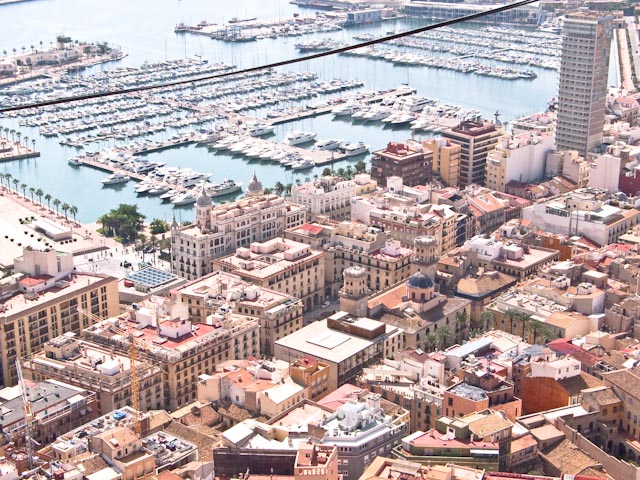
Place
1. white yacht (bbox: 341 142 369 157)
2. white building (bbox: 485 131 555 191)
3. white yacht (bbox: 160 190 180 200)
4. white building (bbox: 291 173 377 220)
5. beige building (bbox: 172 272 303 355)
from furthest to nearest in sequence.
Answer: white yacht (bbox: 341 142 369 157)
white yacht (bbox: 160 190 180 200)
white building (bbox: 485 131 555 191)
white building (bbox: 291 173 377 220)
beige building (bbox: 172 272 303 355)

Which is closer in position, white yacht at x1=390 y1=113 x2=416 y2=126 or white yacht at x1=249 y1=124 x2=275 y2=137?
white yacht at x1=249 y1=124 x2=275 y2=137

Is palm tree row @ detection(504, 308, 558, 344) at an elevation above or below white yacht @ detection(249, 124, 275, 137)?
above

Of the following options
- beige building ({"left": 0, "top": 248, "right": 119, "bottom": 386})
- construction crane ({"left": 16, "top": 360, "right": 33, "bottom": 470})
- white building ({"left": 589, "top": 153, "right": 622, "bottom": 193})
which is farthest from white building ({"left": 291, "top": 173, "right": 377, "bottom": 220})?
construction crane ({"left": 16, "top": 360, "right": 33, "bottom": 470})

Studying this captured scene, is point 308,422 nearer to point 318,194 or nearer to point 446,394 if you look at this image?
point 446,394

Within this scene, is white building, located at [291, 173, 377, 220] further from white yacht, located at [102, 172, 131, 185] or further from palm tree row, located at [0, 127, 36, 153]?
palm tree row, located at [0, 127, 36, 153]

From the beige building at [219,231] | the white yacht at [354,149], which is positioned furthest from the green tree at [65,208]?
the white yacht at [354,149]

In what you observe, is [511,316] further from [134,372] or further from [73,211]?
[73,211]

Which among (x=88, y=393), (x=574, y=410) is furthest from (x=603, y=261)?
(x=88, y=393)
